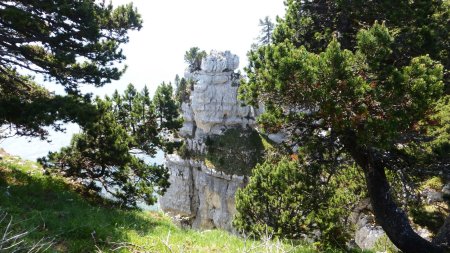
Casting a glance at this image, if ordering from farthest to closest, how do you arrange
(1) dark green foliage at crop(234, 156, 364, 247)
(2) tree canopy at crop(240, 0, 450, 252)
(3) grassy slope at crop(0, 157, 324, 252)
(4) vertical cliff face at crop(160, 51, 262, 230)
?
(4) vertical cliff face at crop(160, 51, 262, 230), (1) dark green foliage at crop(234, 156, 364, 247), (2) tree canopy at crop(240, 0, 450, 252), (3) grassy slope at crop(0, 157, 324, 252)

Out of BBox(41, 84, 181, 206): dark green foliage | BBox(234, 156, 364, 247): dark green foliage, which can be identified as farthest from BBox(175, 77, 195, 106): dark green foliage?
BBox(41, 84, 181, 206): dark green foliage

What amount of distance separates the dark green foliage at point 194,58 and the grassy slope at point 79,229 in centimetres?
5548

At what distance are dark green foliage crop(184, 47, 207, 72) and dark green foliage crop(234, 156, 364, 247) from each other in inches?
2033

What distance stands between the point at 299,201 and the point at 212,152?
1737 inches

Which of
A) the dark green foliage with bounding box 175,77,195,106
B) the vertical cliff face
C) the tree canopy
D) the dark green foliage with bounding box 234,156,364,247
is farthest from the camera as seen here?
the dark green foliage with bounding box 175,77,195,106

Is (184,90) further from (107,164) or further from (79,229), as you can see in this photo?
(79,229)

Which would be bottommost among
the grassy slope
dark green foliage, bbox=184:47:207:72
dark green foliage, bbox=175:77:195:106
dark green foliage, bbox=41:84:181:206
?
the grassy slope

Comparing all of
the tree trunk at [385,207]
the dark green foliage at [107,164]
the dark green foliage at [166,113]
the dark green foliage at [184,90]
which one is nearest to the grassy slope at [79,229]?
the dark green foliage at [107,164]

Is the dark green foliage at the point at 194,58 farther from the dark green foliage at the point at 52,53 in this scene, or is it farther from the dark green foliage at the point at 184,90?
the dark green foliage at the point at 52,53

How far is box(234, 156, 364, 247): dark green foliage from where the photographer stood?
11.6 m

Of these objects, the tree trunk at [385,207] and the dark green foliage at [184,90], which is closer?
the tree trunk at [385,207]

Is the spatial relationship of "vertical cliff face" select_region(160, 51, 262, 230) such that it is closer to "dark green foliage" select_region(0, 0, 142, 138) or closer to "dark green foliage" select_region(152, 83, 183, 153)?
"dark green foliage" select_region(152, 83, 183, 153)

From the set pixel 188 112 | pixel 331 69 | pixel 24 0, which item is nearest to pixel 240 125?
pixel 188 112

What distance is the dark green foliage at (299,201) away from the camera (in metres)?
11.6
